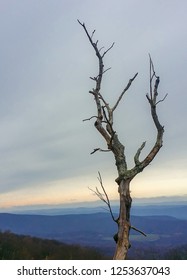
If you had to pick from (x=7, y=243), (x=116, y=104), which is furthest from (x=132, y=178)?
(x=7, y=243)

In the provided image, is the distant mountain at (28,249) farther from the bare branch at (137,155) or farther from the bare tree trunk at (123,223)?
the bare tree trunk at (123,223)

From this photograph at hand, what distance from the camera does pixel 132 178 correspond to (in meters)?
8.13

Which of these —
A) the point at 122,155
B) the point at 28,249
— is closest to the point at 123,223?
the point at 122,155

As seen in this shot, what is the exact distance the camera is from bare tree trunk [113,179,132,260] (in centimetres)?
771

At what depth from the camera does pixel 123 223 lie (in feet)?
Result: 25.7

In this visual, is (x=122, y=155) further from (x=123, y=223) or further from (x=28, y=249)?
(x=28, y=249)

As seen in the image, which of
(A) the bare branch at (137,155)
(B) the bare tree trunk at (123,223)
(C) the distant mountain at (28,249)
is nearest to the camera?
(B) the bare tree trunk at (123,223)

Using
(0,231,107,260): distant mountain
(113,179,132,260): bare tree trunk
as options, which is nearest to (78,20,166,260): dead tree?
(113,179,132,260): bare tree trunk

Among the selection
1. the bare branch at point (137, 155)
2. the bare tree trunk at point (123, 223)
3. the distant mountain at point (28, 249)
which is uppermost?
the bare branch at point (137, 155)

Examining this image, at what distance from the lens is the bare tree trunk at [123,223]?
7.71m

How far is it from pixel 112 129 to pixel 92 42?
8.33 feet

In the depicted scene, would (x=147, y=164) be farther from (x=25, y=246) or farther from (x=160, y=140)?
(x=25, y=246)

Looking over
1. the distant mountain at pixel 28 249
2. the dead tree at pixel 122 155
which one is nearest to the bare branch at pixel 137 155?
the dead tree at pixel 122 155
